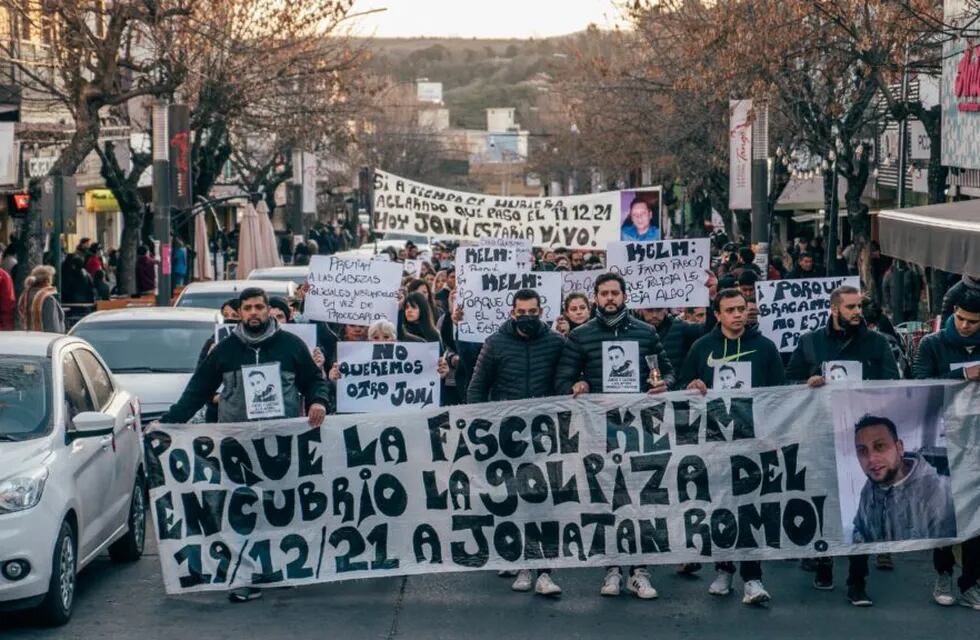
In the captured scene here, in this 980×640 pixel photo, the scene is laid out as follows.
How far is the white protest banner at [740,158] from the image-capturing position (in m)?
23.2

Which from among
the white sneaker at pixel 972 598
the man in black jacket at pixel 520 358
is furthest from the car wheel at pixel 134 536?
the white sneaker at pixel 972 598

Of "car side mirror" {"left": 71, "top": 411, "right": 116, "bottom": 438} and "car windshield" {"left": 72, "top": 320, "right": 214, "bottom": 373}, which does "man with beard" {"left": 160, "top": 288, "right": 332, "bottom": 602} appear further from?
"car windshield" {"left": 72, "top": 320, "right": 214, "bottom": 373}

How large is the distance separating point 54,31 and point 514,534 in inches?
797

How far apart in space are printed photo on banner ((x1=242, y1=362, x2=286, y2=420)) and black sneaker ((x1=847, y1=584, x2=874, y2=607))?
3361mm

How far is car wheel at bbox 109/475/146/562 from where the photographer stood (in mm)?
10117

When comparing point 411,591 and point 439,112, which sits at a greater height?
point 439,112

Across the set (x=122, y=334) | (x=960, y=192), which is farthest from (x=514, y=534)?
(x=960, y=192)

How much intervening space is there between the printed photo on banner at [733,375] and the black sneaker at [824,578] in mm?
1111

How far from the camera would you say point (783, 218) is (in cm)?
5041

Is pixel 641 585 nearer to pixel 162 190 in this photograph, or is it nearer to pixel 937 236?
pixel 937 236

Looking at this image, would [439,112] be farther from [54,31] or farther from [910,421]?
[910,421]

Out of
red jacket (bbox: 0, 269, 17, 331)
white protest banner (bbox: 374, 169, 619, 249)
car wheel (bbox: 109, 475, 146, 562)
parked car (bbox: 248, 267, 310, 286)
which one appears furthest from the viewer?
parked car (bbox: 248, 267, 310, 286)

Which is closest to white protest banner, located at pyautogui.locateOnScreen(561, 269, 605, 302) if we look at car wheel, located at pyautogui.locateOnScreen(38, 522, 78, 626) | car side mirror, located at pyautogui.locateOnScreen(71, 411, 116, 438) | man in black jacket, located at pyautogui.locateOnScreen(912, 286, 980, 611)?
man in black jacket, located at pyautogui.locateOnScreen(912, 286, 980, 611)

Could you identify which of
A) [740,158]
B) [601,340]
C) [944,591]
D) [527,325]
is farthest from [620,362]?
[740,158]
